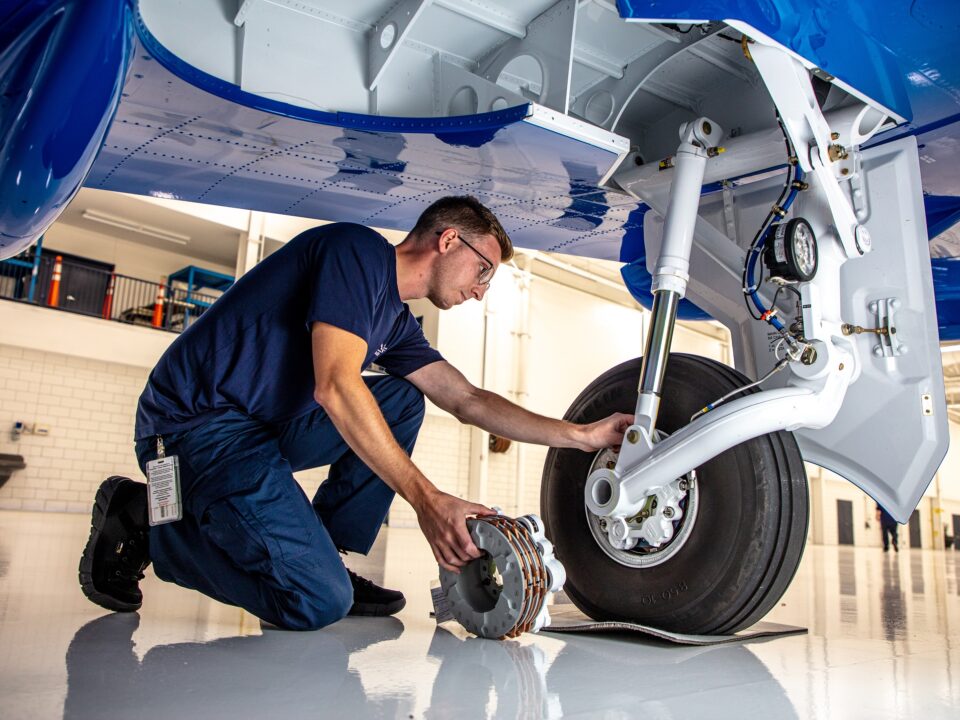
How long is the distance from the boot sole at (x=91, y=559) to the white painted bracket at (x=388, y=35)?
1.53 meters

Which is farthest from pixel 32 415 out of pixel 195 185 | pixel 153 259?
pixel 195 185

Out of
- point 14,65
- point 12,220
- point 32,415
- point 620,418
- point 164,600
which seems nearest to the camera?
point 14,65

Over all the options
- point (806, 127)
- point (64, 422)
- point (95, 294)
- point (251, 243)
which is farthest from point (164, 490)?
point (95, 294)

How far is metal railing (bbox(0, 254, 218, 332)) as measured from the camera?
13312mm

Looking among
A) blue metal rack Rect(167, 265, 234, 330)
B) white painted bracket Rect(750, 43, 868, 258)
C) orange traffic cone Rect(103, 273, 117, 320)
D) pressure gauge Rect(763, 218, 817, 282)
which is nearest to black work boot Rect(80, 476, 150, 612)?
A: pressure gauge Rect(763, 218, 817, 282)

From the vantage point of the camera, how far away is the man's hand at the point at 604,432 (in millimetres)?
2477

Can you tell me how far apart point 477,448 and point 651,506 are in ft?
46.5

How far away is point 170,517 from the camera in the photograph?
7.23 ft

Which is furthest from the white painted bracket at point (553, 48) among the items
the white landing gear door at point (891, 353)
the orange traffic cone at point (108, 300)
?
the orange traffic cone at point (108, 300)

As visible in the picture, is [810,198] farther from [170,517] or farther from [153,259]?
[153,259]

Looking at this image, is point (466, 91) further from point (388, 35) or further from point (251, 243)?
point (251, 243)

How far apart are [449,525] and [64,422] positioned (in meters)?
13.2

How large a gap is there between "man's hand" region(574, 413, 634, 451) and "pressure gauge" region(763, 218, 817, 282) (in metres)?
0.64

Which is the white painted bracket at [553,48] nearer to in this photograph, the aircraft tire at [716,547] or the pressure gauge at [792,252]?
the pressure gauge at [792,252]
